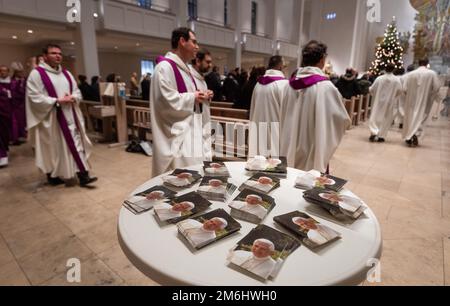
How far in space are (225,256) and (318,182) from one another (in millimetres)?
677

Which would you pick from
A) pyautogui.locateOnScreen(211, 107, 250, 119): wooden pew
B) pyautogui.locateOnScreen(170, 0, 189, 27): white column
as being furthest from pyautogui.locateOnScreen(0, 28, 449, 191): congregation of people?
pyautogui.locateOnScreen(170, 0, 189, 27): white column

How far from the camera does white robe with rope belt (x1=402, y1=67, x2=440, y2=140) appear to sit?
5320 mm

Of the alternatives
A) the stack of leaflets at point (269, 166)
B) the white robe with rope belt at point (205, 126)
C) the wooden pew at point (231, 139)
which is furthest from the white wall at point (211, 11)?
the stack of leaflets at point (269, 166)

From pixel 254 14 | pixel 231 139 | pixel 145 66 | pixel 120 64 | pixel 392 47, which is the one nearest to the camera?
pixel 231 139

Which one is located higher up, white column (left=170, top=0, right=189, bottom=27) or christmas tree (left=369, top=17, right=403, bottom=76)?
white column (left=170, top=0, right=189, bottom=27)

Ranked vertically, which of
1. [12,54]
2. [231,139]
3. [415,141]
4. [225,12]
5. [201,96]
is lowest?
[415,141]

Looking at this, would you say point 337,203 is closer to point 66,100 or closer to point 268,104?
point 268,104

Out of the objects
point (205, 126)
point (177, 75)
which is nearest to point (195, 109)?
point (205, 126)

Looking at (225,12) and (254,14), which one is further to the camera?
(254,14)

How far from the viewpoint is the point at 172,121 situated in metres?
2.17

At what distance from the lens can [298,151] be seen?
237 centimetres

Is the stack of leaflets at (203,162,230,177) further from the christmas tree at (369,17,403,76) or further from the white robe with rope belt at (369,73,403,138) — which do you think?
the christmas tree at (369,17,403,76)

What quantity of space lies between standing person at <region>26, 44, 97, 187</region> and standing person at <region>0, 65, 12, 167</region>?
1.39 metres

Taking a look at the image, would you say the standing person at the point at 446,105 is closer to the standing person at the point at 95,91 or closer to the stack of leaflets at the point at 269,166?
the stack of leaflets at the point at 269,166
